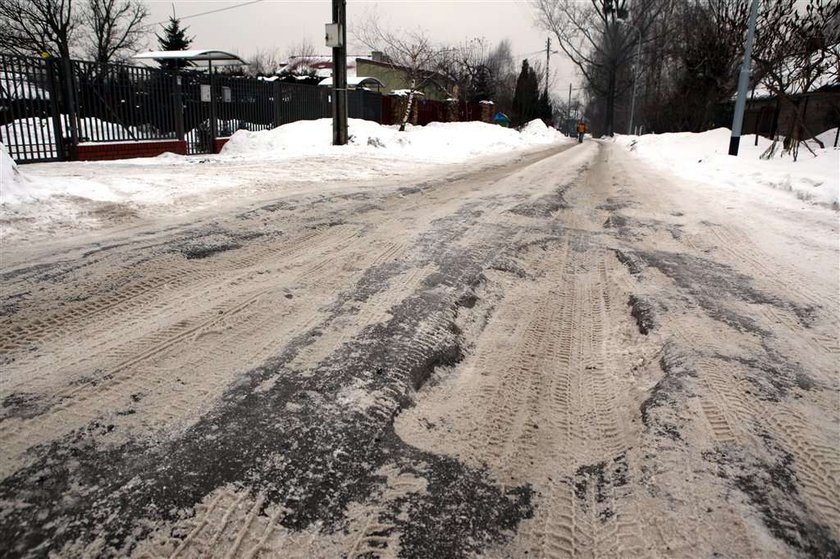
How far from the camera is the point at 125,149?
1259 centimetres

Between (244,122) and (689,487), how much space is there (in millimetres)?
17201

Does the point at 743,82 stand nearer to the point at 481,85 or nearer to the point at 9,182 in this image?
the point at 9,182

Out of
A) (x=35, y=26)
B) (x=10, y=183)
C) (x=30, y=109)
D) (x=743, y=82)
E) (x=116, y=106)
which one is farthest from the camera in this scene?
(x=35, y=26)

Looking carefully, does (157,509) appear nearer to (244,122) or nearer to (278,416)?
(278,416)

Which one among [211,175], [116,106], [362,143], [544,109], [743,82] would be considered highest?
[544,109]

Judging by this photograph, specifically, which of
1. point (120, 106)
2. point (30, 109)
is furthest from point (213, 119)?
point (30, 109)

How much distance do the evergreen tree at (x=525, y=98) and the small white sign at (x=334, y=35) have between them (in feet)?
126

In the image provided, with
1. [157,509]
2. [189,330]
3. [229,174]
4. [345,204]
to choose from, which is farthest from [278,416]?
[229,174]

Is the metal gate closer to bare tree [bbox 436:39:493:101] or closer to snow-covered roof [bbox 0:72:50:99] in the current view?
snow-covered roof [bbox 0:72:50:99]

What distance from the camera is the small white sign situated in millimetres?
15828

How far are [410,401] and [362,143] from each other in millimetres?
16509

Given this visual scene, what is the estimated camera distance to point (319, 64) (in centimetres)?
4950

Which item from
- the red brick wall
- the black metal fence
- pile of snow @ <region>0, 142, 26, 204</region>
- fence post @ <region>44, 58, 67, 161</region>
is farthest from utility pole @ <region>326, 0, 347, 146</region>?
pile of snow @ <region>0, 142, 26, 204</region>

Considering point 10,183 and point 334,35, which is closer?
point 10,183
